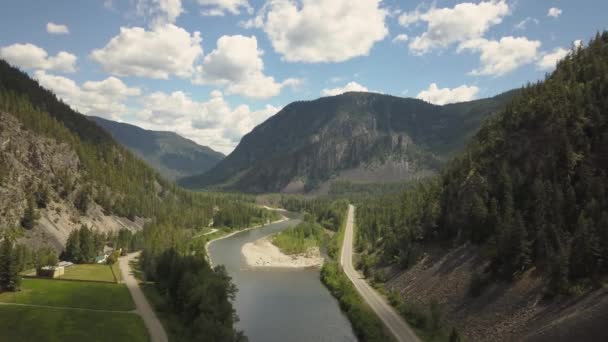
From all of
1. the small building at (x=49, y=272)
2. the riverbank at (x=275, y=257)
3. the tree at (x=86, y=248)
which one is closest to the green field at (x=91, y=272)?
the small building at (x=49, y=272)

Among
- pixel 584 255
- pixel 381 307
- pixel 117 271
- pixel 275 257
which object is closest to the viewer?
pixel 584 255

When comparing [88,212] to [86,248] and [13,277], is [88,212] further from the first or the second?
[13,277]

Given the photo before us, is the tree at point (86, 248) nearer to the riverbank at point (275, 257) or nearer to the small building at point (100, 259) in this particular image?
the small building at point (100, 259)

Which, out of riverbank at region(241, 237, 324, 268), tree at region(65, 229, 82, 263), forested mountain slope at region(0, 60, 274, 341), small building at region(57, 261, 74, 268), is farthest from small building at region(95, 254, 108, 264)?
riverbank at region(241, 237, 324, 268)

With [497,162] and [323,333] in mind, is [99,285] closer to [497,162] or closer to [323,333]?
[323,333]

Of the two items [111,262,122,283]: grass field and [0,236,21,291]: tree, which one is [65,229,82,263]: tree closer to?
[111,262,122,283]: grass field

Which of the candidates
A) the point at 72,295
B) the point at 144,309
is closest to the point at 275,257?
the point at 144,309
